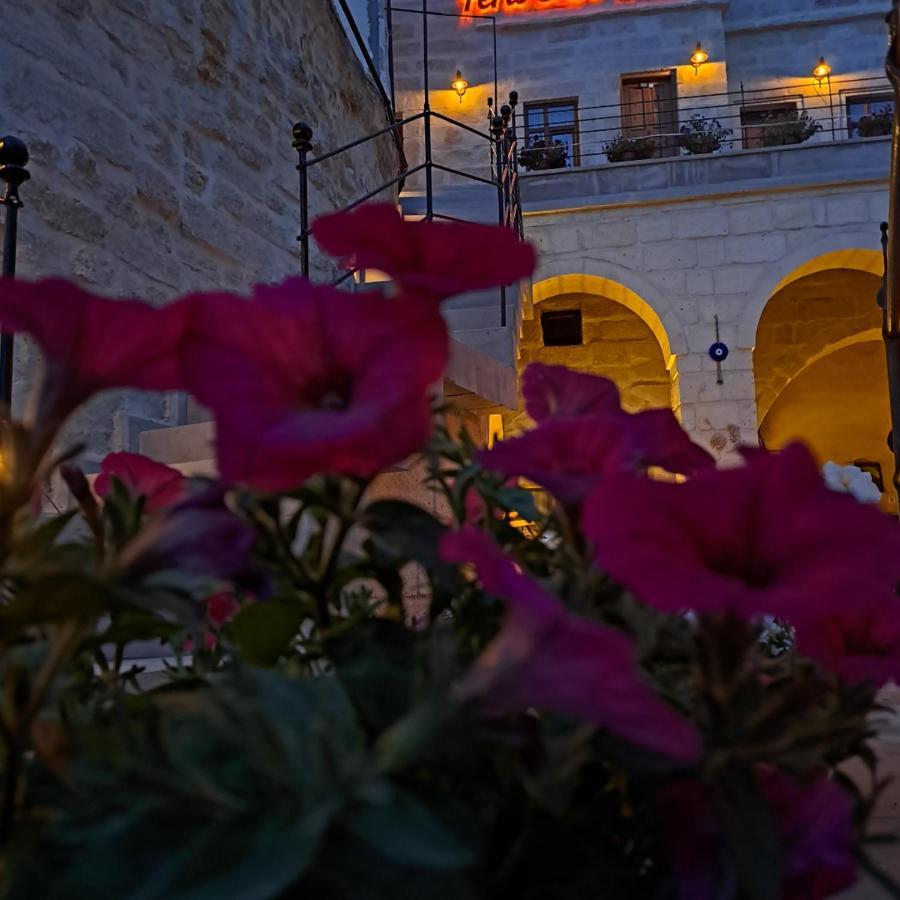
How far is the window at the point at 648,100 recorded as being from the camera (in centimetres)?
943

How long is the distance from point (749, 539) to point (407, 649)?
0.11m

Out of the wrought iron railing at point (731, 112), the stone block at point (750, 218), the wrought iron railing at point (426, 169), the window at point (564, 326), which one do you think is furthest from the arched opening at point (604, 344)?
the wrought iron railing at point (426, 169)

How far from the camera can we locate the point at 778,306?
883 centimetres

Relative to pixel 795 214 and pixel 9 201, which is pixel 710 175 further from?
pixel 9 201

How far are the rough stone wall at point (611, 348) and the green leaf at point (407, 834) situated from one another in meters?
8.34

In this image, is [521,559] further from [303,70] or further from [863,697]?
[303,70]

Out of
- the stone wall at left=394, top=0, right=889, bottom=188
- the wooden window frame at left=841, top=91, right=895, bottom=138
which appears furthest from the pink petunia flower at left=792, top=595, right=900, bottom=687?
the wooden window frame at left=841, top=91, right=895, bottom=138

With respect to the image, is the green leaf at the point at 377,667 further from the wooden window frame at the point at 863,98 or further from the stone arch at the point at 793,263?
the wooden window frame at the point at 863,98

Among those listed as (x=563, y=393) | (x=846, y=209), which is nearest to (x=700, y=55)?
(x=846, y=209)

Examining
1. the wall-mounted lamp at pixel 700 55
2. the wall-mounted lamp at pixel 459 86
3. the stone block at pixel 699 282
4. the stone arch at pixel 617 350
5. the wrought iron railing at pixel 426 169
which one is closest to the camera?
the wrought iron railing at pixel 426 169

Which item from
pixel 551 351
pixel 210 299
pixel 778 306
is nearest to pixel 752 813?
pixel 210 299

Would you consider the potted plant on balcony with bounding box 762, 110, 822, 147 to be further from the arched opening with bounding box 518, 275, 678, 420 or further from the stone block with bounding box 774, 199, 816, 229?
the arched opening with bounding box 518, 275, 678, 420

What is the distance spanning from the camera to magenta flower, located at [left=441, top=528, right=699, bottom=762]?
168 mm

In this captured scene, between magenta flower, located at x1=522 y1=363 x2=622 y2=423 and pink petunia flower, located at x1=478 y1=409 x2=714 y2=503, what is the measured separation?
0.12 ft
